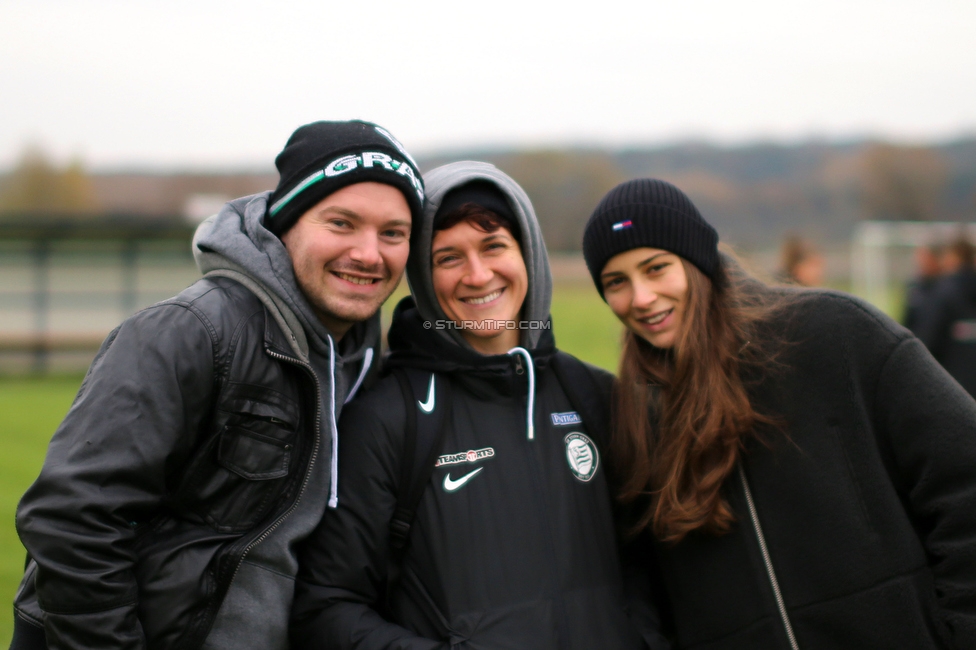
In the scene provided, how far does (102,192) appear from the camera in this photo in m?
75.8

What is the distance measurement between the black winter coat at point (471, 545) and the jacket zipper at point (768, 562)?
427 millimetres

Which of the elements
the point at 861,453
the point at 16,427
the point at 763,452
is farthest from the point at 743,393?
the point at 16,427

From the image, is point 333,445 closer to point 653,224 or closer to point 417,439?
point 417,439

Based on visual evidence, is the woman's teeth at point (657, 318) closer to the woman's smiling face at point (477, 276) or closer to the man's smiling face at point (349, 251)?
the woman's smiling face at point (477, 276)

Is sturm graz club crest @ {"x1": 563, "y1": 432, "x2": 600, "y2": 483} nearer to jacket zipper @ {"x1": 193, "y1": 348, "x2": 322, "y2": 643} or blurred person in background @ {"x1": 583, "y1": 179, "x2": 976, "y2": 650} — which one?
blurred person in background @ {"x1": 583, "y1": 179, "x2": 976, "y2": 650}

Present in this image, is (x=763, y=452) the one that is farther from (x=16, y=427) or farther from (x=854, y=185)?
(x=854, y=185)

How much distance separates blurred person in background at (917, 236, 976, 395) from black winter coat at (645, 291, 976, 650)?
598cm

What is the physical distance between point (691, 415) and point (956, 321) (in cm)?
643

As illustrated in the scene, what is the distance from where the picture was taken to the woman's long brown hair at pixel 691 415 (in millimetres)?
2289

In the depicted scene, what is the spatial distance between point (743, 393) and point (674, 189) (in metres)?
0.70

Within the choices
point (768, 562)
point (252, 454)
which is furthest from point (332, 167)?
point (768, 562)

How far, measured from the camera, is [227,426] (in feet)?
6.85

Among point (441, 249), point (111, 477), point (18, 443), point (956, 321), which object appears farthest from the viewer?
point (18, 443)

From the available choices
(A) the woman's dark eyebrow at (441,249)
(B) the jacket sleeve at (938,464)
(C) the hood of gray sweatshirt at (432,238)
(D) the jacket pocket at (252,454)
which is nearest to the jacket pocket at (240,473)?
(D) the jacket pocket at (252,454)
